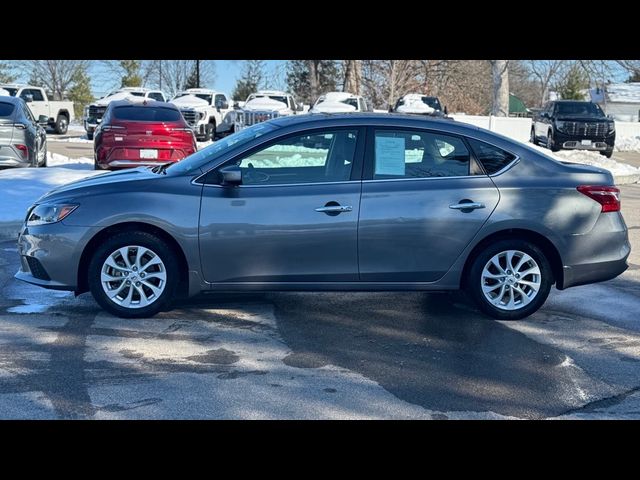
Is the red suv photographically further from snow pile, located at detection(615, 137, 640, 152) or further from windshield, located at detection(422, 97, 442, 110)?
snow pile, located at detection(615, 137, 640, 152)

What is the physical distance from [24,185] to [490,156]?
27.9 feet

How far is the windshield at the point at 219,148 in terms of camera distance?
712 centimetres

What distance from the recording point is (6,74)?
54188mm

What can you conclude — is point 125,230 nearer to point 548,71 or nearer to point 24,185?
point 24,185

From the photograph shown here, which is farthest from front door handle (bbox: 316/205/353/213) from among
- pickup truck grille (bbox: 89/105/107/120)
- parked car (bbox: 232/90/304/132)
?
pickup truck grille (bbox: 89/105/107/120)

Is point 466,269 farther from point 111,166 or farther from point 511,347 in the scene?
point 111,166

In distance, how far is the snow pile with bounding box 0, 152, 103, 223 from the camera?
37.4 feet

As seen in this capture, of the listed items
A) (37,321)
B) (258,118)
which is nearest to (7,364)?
(37,321)

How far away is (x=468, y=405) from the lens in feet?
17.0

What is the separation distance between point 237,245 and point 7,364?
1971 mm

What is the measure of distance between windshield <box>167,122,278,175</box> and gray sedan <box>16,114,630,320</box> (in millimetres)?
26

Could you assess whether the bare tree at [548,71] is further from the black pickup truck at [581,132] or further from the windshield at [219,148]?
the windshield at [219,148]

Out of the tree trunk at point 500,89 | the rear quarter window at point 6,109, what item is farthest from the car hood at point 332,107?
the rear quarter window at point 6,109

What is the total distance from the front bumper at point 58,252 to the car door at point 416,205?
222 centimetres
